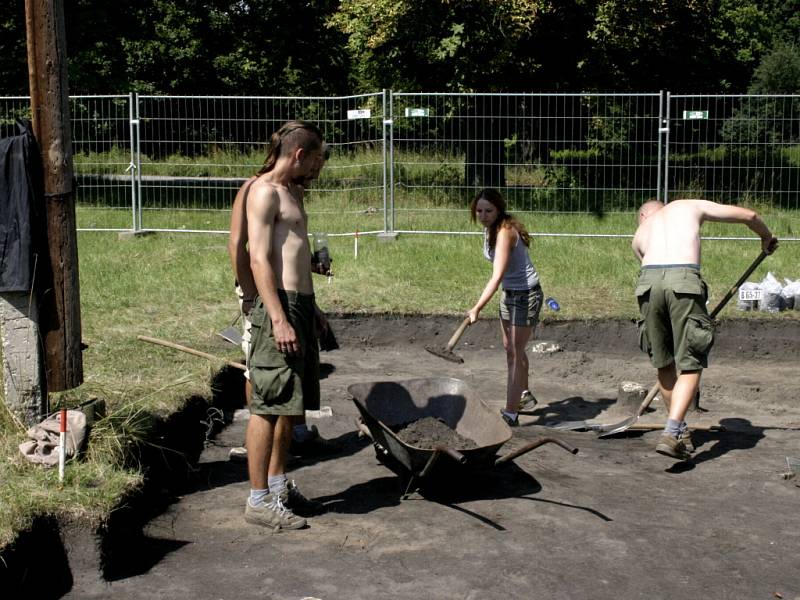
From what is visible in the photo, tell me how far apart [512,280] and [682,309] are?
134cm

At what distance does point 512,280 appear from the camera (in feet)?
25.1

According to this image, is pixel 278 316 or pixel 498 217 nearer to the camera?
pixel 278 316

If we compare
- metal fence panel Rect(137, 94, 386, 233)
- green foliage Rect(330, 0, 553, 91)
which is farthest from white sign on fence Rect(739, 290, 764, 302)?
green foliage Rect(330, 0, 553, 91)

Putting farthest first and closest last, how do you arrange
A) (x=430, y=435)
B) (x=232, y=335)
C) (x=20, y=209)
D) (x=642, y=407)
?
(x=232, y=335) < (x=642, y=407) < (x=430, y=435) < (x=20, y=209)

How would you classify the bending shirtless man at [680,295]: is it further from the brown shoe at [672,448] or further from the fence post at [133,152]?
the fence post at [133,152]

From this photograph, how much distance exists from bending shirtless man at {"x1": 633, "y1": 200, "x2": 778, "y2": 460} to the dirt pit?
130 centimetres

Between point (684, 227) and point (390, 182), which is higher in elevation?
point (390, 182)

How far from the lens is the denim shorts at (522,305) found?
25.1 feet

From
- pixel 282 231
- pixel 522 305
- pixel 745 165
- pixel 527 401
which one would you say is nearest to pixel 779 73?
pixel 745 165

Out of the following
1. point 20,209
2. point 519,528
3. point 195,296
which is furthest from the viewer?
point 195,296

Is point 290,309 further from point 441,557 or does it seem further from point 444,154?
point 444,154

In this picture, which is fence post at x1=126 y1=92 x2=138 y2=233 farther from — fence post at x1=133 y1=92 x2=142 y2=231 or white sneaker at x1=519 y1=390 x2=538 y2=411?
white sneaker at x1=519 y1=390 x2=538 y2=411

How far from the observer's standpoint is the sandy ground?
15.6 feet

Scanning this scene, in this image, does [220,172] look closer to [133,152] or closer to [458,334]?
[133,152]
